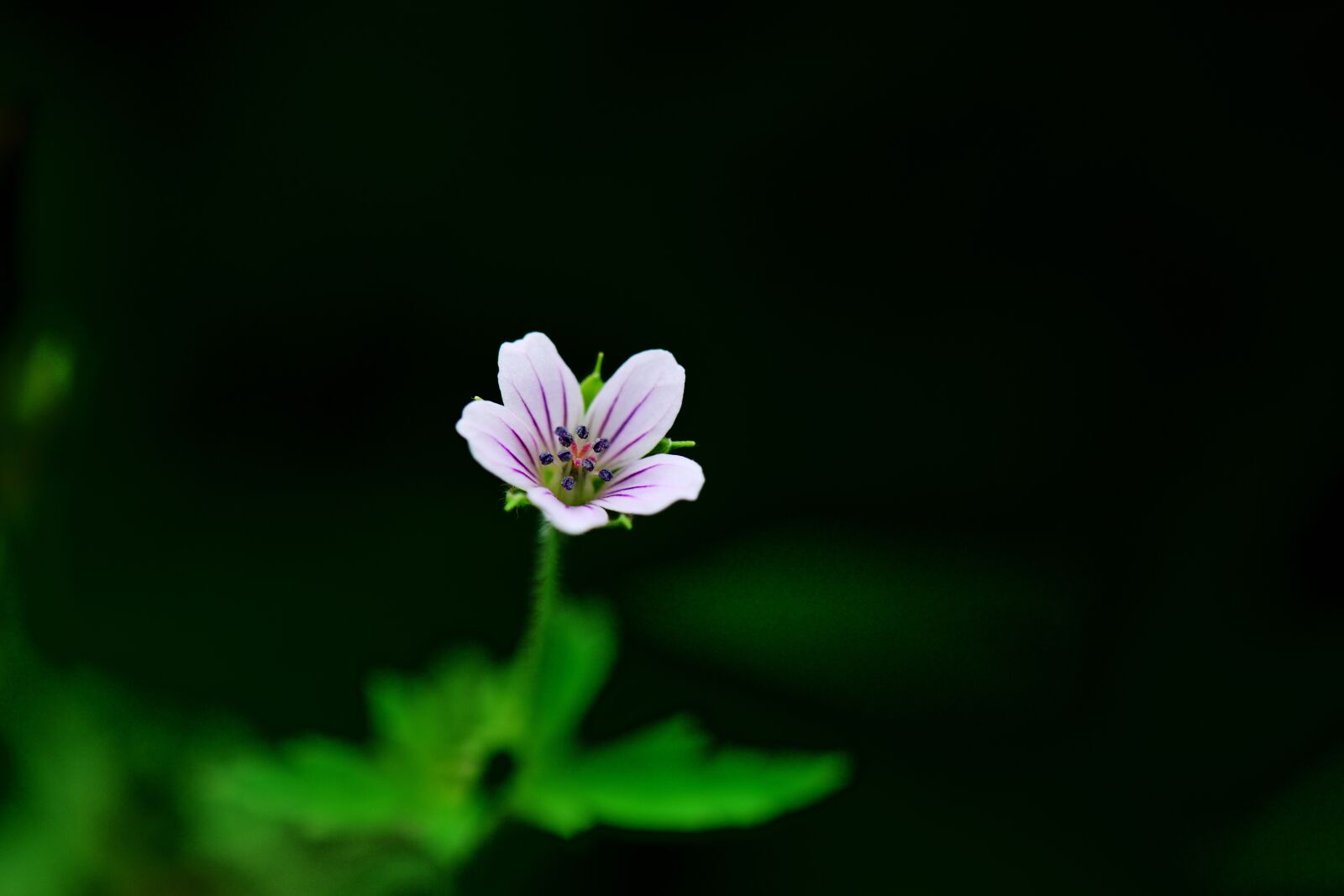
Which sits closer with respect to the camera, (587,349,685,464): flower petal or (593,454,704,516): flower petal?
(593,454,704,516): flower petal

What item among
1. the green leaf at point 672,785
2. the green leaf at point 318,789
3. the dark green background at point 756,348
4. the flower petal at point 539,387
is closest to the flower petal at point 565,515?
the flower petal at point 539,387

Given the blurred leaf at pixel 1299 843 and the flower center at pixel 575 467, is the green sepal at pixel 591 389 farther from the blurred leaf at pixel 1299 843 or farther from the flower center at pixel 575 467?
the blurred leaf at pixel 1299 843

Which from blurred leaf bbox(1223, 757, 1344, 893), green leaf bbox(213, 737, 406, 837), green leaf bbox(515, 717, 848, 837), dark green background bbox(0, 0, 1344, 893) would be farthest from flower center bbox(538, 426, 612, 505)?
blurred leaf bbox(1223, 757, 1344, 893)

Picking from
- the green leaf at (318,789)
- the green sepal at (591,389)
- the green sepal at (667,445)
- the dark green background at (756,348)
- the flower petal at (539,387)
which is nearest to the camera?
the flower petal at (539,387)

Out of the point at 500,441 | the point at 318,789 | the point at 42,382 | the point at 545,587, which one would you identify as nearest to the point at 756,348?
the point at 545,587

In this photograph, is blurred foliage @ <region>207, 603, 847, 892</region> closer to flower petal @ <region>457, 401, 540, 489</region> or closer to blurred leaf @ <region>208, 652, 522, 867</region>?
blurred leaf @ <region>208, 652, 522, 867</region>

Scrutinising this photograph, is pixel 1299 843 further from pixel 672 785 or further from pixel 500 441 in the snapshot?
pixel 500 441

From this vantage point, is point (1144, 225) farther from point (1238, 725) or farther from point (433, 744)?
point (433, 744)
